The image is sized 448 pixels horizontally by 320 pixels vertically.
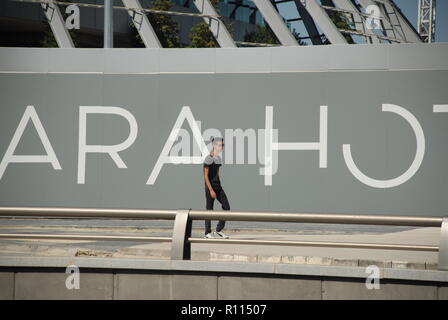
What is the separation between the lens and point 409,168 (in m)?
15.4

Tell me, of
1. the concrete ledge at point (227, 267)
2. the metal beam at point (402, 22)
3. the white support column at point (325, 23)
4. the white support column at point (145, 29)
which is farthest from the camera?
the metal beam at point (402, 22)

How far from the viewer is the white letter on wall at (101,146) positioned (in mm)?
16531

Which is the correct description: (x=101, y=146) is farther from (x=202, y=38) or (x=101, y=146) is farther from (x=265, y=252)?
(x=202, y=38)

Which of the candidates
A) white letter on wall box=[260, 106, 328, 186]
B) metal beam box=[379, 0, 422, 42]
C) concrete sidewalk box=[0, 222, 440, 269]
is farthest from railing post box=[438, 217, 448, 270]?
metal beam box=[379, 0, 422, 42]

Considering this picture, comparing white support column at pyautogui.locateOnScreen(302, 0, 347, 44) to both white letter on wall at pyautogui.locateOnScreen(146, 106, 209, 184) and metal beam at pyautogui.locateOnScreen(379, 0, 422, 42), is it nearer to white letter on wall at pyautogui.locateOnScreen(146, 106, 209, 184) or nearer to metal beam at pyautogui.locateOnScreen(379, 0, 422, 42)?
metal beam at pyautogui.locateOnScreen(379, 0, 422, 42)

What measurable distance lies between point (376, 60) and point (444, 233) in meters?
9.18

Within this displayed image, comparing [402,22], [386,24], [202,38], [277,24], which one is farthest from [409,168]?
[202,38]

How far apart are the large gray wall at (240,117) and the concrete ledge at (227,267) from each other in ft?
28.8

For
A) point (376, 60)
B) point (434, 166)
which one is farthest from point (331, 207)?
point (376, 60)

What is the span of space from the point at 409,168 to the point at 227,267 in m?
8.98

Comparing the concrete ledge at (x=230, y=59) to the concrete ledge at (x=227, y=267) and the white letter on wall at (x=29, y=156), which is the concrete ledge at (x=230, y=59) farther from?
the concrete ledge at (x=227, y=267)

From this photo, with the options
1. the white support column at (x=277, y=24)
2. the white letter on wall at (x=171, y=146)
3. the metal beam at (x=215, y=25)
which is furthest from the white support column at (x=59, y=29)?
the white letter on wall at (x=171, y=146)

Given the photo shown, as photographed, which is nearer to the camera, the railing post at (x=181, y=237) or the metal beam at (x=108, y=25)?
the railing post at (x=181, y=237)
